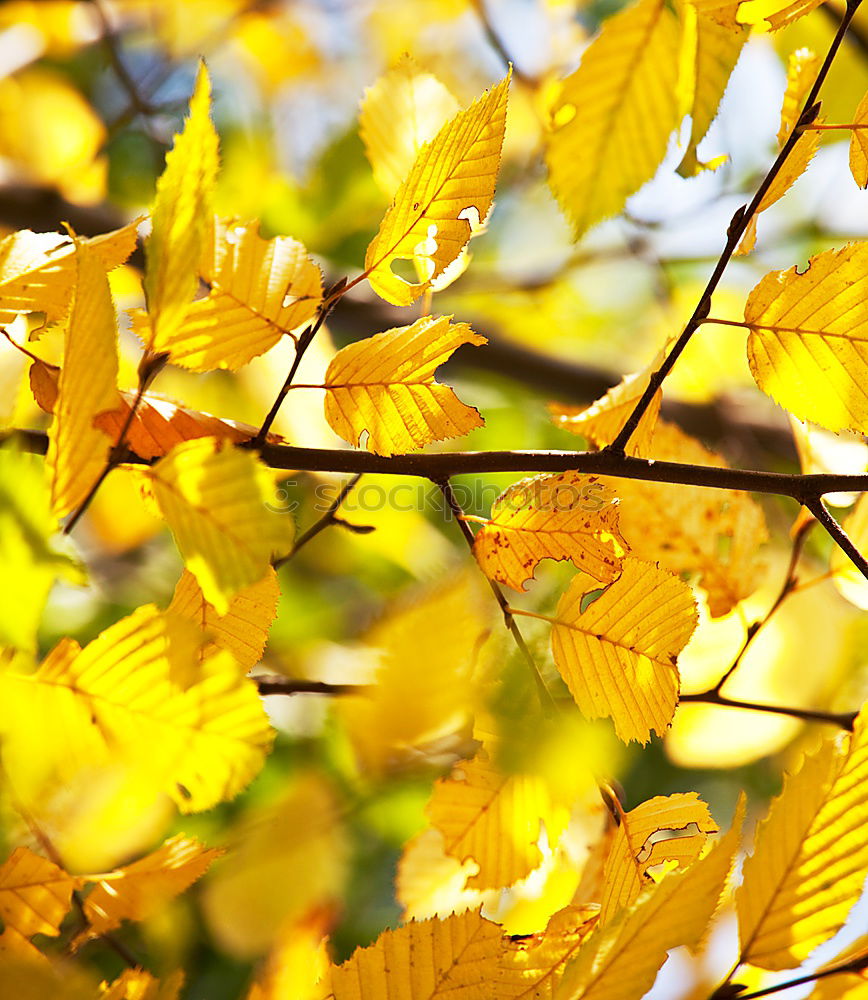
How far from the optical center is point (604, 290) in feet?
3.92

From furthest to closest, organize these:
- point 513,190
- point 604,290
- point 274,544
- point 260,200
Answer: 1. point 604,290
2. point 513,190
3. point 260,200
4. point 274,544

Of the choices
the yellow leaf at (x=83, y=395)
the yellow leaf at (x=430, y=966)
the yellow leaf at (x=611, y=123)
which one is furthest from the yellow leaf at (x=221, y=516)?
the yellow leaf at (x=611, y=123)

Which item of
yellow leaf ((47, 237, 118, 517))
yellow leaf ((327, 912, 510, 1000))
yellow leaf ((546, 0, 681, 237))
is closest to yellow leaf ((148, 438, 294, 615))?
yellow leaf ((47, 237, 118, 517))

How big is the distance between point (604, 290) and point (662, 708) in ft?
3.25

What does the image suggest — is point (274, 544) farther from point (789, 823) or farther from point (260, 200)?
point (260, 200)

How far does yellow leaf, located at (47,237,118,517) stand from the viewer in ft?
0.63

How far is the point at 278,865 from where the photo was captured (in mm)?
345

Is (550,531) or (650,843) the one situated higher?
(550,531)

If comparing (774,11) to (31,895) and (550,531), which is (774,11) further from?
(31,895)

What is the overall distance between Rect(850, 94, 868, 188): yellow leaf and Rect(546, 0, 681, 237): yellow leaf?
0.38ft

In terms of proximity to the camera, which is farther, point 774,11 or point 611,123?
point 611,123

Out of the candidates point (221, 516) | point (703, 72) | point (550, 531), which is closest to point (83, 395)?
point (221, 516)

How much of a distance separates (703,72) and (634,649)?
0.22 m

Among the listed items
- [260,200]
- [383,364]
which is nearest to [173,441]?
[383,364]
